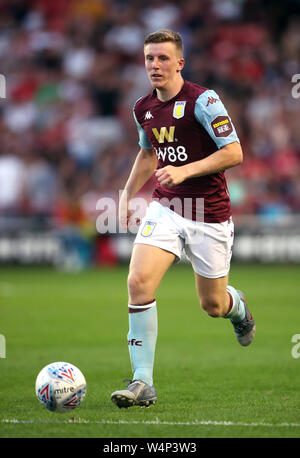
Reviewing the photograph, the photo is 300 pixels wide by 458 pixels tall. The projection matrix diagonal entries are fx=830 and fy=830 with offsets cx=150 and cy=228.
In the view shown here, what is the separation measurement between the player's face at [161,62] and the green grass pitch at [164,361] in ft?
7.71

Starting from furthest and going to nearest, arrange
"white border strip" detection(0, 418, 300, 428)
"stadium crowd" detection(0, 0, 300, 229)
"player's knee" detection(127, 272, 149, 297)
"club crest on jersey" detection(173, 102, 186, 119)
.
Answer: "stadium crowd" detection(0, 0, 300, 229), "club crest on jersey" detection(173, 102, 186, 119), "player's knee" detection(127, 272, 149, 297), "white border strip" detection(0, 418, 300, 428)

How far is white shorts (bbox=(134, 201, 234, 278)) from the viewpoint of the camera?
6133 mm

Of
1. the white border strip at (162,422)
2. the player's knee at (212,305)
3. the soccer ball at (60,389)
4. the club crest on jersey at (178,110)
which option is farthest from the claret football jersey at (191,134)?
the white border strip at (162,422)

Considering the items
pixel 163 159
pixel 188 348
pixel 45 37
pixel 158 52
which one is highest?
pixel 45 37

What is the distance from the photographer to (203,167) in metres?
5.80

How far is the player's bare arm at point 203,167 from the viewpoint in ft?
18.4

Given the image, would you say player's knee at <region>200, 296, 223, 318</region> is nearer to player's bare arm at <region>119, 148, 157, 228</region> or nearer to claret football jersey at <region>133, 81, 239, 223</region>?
claret football jersey at <region>133, 81, 239, 223</region>

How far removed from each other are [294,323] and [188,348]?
2.09 m

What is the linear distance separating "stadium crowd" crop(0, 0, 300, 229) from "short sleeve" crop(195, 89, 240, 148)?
1204 cm

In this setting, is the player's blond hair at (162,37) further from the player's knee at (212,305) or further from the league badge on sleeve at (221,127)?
the player's knee at (212,305)

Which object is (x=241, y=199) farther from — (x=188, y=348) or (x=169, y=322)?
(x=188, y=348)

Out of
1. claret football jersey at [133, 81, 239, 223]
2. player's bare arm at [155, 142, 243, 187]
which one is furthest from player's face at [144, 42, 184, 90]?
player's bare arm at [155, 142, 243, 187]
